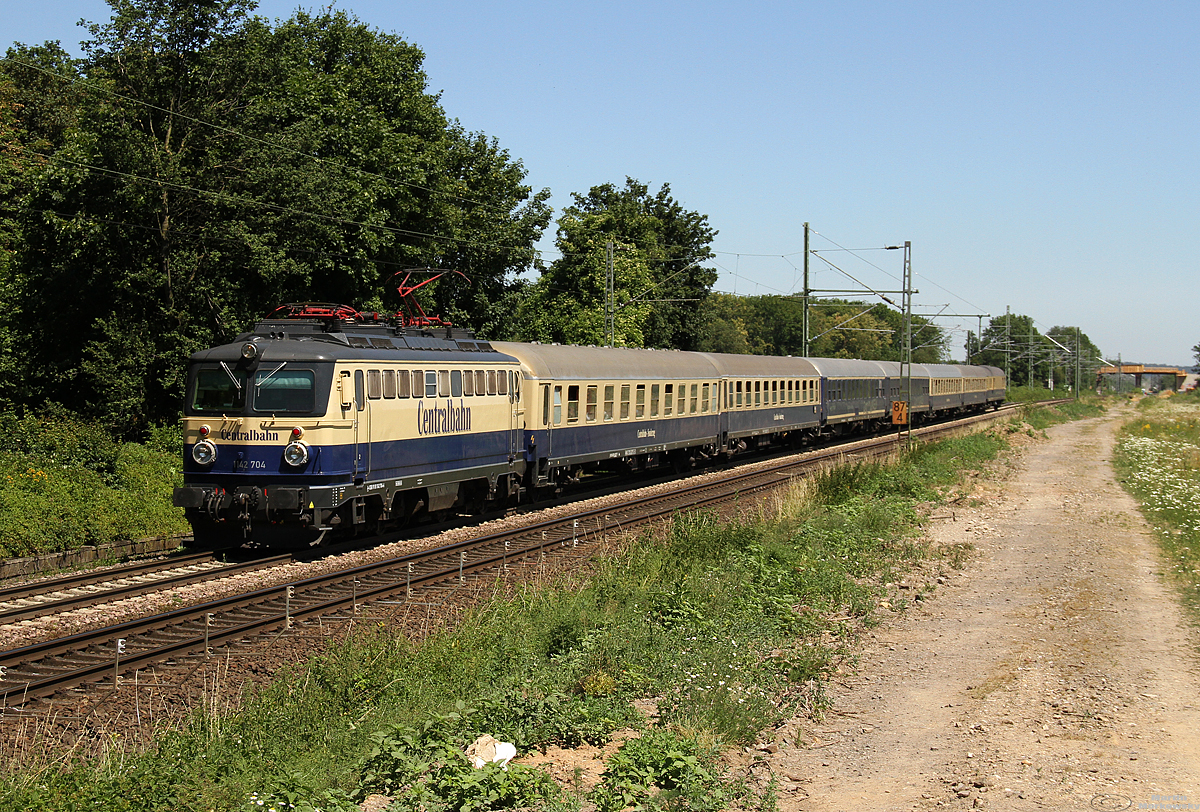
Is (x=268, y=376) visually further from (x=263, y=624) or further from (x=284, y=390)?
(x=263, y=624)

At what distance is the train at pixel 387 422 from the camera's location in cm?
1612

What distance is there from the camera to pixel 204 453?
1634cm

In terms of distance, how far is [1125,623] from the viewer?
13227 mm

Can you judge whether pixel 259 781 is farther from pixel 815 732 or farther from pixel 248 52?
pixel 248 52

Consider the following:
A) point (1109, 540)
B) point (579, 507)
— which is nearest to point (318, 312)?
point (579, 507)

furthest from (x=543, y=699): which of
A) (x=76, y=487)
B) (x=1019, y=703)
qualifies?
(x=76, y=487)

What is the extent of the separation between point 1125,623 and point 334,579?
10.7 metres

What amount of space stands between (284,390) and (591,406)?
1027cm

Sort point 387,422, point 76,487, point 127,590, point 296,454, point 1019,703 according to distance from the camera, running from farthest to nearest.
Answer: point 76,487 < point 387,422 < point 296,454 < point 127,590 < point 1019,703

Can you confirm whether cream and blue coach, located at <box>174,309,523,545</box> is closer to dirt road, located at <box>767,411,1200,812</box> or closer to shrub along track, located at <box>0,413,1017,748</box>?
shrub along track, located at <box>0,413,1017,748</box>

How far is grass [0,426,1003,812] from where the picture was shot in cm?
728

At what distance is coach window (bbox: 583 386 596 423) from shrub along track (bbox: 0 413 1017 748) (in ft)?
18.8

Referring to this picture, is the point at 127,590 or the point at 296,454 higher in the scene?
the point at 296,454

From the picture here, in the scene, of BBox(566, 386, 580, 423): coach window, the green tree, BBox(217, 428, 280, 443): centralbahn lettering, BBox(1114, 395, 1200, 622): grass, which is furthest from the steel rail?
the green tree
